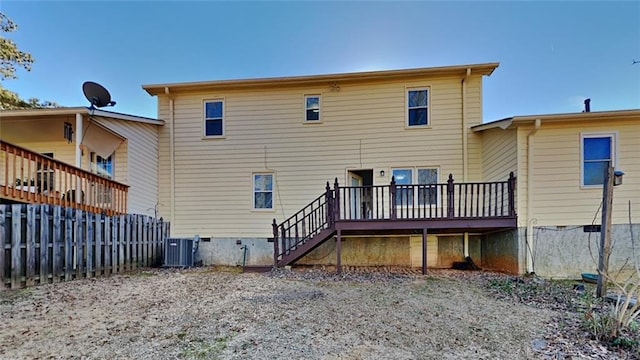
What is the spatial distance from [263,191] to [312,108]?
3.16m

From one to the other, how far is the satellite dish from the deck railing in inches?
243

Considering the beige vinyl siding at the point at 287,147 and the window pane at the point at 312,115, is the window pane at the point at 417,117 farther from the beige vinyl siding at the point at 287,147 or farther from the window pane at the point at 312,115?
the window pane at the point at 312,115

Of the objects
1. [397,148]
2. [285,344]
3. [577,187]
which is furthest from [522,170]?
[285,344]

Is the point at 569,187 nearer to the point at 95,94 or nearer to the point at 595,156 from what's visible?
the point at 595,156

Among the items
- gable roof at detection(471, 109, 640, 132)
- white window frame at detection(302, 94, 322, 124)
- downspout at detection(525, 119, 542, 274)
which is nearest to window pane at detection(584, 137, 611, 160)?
gable roof at detection(471, 109, 640, 132)

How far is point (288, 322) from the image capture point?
4.95 m

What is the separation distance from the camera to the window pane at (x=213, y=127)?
38.7ft

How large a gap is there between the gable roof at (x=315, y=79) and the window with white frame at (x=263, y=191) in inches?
117

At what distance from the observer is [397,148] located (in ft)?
36.0

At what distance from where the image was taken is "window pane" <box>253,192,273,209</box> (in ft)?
37.5

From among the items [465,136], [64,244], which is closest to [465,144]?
[465,136]

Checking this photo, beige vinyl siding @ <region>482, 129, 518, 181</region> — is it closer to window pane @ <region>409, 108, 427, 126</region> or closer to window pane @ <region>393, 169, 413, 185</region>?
window pane @ <region>409, 108, 427, 126</region>

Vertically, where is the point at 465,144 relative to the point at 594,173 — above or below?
above

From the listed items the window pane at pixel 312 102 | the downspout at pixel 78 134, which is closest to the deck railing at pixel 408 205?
the window pane at pixel 312 102
